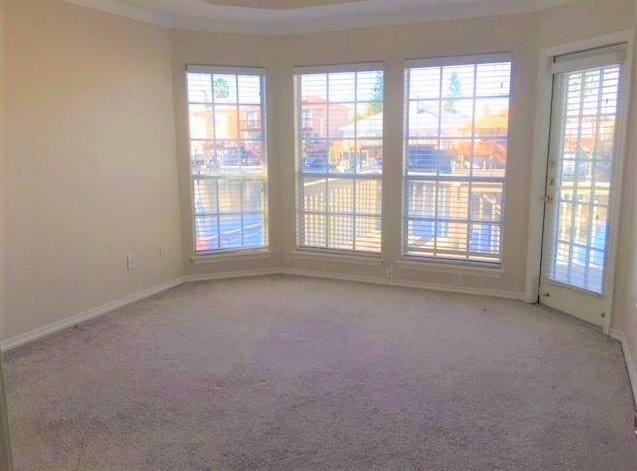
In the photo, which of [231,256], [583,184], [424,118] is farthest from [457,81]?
[231,256]

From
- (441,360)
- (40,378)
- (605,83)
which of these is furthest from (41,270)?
(605,83)

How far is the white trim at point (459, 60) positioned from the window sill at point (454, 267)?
173 centimetres

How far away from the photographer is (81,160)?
4141 mm

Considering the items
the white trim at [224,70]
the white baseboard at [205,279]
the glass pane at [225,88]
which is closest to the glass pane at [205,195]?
the white baseboard at [205,279]

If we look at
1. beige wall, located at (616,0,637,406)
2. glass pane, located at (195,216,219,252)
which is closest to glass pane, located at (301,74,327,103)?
glass pane, located at (195,216,219,252)

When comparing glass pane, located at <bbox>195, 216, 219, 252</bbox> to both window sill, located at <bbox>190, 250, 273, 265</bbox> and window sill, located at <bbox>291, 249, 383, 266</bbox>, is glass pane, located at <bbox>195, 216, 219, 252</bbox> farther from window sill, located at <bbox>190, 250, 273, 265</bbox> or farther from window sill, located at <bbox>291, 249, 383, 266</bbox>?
window sill, located at <bbox>291, 249, 383, 266</bbox>

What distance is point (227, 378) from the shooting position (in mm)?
3217

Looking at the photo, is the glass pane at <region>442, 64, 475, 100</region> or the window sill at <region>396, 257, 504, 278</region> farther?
the window sill at <region>396, 257, 504, 278</region>

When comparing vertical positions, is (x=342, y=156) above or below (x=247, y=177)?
above

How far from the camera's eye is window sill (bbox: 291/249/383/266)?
5285 millimetres

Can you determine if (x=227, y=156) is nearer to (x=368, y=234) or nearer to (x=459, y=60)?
(x=368, y=234)

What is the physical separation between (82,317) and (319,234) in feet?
7.67

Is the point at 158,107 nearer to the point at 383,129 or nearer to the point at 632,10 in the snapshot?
the point at 383,129

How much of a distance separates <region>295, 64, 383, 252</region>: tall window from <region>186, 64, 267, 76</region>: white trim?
0.39 metres
